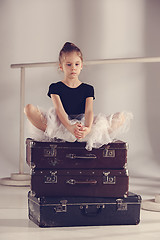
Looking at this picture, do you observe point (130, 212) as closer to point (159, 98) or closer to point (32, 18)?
point (159, 98)

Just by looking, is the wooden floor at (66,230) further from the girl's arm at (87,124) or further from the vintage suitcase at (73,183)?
the girl's arm at (87,124)

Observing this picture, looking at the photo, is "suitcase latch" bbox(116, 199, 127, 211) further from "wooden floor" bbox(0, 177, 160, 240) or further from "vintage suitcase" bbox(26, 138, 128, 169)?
"vintage suitcase" bbox(26, 138, 128, 169)

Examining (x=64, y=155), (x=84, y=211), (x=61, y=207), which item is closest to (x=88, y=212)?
(x=84, y=211)

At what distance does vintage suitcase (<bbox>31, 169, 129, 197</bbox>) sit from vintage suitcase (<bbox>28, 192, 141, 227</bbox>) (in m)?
0.03

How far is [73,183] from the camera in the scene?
2736mm

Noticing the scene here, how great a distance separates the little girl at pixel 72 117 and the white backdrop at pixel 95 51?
5.31 feet

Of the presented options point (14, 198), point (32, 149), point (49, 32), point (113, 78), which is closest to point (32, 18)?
A: point (49, 32)

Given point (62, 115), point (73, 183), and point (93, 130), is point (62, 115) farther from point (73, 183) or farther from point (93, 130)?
point (73, 183)

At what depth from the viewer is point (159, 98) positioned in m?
4.64

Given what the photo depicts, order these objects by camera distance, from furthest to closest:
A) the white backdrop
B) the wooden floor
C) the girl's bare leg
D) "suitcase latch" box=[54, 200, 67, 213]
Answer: the white backdrop, the girl's bare leg, "suitcase latch" box=[54, 200, 67, 213], the wooden floor

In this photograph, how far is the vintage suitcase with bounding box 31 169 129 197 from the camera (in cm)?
273

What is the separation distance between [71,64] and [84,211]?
2.36ft

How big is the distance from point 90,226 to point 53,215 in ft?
0.59

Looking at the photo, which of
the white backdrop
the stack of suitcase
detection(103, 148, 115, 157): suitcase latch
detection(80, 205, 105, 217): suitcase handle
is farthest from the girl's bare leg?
the white backdrop
